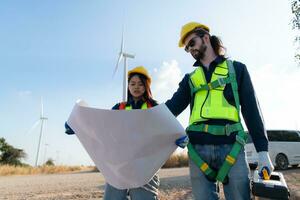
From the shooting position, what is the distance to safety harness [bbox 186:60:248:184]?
94.3 inches

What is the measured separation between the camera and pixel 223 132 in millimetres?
2473

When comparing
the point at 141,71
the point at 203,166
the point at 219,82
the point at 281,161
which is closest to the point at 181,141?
the point at 203,166

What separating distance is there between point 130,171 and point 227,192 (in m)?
0.75

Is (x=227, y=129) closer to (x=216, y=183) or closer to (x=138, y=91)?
(x=216, y=183)

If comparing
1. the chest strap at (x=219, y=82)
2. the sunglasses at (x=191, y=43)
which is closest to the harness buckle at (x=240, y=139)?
the chest strap at (x=219, y=82)

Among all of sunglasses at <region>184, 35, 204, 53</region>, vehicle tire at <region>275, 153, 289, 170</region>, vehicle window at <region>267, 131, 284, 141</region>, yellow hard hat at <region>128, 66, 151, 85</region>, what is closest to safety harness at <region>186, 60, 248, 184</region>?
sunglasses at <region>184, 35, 204, 53</region>

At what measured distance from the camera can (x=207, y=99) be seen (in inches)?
103

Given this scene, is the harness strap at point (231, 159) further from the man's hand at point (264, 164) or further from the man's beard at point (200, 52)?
the man's beard at point (200, 52)

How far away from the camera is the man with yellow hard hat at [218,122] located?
2.40 m

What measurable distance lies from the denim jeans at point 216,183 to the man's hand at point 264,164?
101 millimetres

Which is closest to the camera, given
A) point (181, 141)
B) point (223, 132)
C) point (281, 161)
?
point (181, 141)

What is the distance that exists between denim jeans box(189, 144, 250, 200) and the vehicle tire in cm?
1310

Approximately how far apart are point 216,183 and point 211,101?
64 cm

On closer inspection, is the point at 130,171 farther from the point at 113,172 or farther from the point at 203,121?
the point at 203,121
